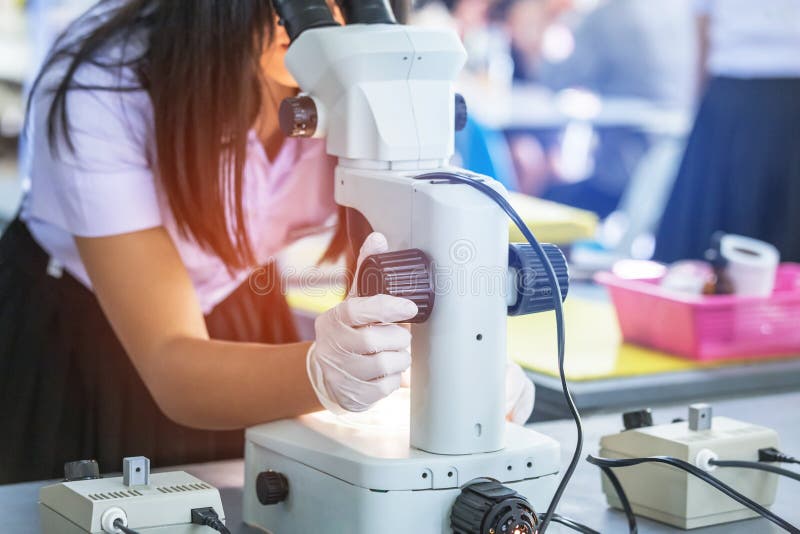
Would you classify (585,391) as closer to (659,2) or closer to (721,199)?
(721,199)

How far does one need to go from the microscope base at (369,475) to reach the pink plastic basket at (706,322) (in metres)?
0.81

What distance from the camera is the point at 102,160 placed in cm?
116

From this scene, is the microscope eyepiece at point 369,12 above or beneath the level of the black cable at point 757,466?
above

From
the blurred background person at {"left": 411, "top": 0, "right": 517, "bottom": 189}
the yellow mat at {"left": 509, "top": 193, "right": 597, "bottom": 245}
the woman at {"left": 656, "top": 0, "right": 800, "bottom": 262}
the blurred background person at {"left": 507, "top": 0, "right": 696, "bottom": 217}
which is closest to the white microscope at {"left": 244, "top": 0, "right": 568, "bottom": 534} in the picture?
the yellow mat at {"left": 509, "top": 193, "right": 597, "bottom": 245}

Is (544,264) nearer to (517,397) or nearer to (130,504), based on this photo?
(517,397)

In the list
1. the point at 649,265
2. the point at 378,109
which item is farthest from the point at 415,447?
the point at 649,265

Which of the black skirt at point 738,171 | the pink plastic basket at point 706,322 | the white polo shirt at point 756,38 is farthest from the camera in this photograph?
the black skirt at point 738,171

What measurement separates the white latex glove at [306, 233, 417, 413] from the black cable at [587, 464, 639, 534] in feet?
0.77

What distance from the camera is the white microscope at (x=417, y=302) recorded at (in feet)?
2.62

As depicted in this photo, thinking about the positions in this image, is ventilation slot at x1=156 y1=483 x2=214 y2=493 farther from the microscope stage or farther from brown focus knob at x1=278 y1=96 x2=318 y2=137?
brown focus knob at x1=278 y1=96 x2=318 y2=137

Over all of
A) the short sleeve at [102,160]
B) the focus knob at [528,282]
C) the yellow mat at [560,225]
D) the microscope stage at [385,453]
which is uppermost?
the short sleeve at [102,160]

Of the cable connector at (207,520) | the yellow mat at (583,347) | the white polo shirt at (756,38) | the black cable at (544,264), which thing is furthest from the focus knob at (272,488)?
the white polo shirt at (756,38)

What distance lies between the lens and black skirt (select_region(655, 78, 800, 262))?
3.27 meters

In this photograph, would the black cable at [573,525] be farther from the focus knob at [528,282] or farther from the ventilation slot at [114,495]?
the ventilation slot at [114,495]
